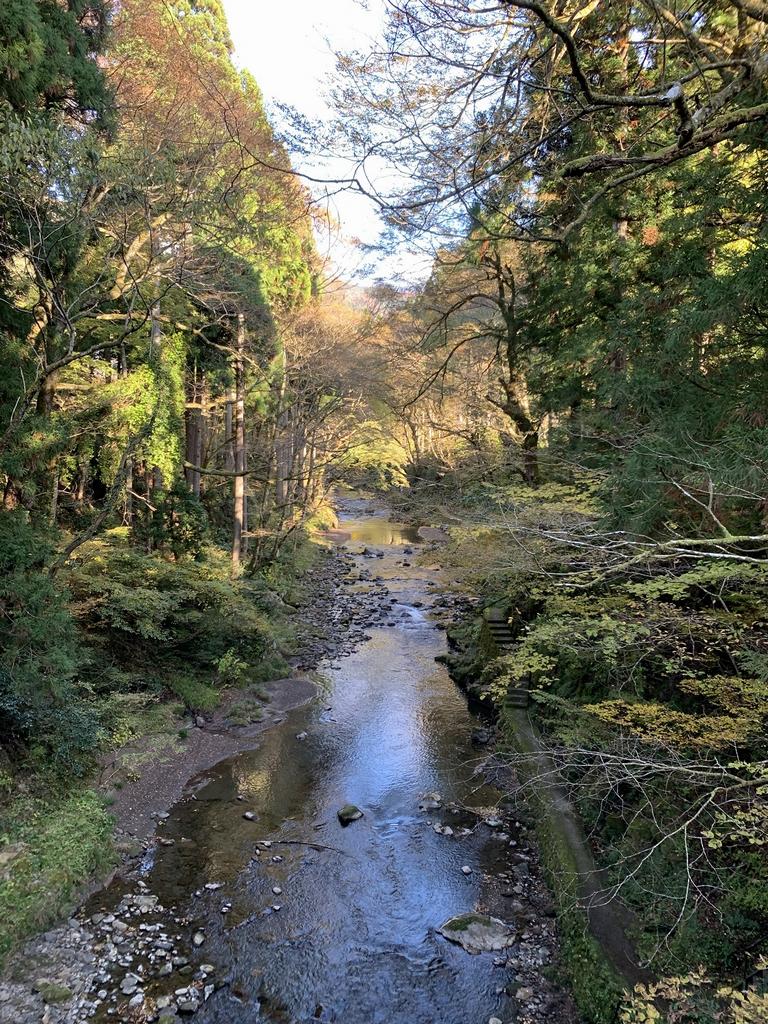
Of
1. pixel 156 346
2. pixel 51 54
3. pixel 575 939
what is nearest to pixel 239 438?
pixel 156 346

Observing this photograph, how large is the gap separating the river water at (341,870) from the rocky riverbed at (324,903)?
0.02 metres

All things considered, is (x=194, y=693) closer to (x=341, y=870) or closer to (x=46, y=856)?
(x=46, y=856)

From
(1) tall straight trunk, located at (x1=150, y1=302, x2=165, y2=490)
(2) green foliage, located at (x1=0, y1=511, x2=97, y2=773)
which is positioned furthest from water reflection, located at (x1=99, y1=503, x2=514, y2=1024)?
(1) tall straight trunk, located at (x1=150, y1=302, x2=165, y2=490)

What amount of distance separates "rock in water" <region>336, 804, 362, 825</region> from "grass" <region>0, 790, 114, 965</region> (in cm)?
291

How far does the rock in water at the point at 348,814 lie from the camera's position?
8.02 metres

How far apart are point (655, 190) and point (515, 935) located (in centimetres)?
1039

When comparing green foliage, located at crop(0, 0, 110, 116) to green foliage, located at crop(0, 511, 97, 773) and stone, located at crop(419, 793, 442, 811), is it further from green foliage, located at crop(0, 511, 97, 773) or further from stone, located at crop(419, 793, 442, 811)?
stone, located at crop(419, 793, 442, 811)

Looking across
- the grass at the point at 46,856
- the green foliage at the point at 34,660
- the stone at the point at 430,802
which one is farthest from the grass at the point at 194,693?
the stone at the point at 430,802

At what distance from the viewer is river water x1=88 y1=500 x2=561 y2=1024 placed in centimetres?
539

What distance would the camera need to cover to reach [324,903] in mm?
6516

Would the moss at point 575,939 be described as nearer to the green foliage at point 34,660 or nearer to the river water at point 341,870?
the river water at point 341,870

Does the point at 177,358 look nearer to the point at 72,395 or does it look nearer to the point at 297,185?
the point at 72,395

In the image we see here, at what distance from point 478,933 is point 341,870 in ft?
5.91

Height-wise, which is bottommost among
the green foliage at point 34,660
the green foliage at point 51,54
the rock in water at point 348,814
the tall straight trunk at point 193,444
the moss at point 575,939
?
the rock in water at point 348,814
